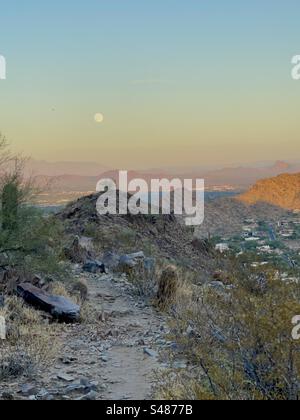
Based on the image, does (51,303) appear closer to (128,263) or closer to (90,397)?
(90,397)

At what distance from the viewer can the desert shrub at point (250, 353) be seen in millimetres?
4828

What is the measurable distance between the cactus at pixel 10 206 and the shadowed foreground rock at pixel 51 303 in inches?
49.0

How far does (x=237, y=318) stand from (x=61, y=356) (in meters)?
3.09

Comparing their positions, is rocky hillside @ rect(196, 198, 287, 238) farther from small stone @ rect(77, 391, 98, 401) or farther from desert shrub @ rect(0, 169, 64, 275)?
small stone @ rect(77, 391, 98, 401)

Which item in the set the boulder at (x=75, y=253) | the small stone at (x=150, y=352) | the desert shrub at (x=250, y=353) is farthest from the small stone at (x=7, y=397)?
the boulder at (x=75, y=253)

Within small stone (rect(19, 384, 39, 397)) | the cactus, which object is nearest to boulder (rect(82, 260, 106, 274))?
the cactus

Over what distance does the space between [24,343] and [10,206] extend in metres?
3.64

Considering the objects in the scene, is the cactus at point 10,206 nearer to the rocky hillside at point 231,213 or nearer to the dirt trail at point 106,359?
the dirt trail at point 106,359

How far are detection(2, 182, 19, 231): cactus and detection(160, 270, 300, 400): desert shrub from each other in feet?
17.1

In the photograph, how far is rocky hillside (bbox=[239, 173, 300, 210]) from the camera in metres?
30.0

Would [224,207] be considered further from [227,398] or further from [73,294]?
[227,398]

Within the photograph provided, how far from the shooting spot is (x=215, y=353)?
582cm
